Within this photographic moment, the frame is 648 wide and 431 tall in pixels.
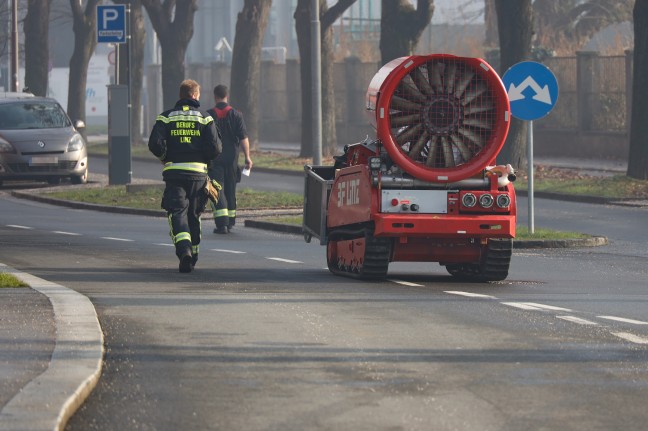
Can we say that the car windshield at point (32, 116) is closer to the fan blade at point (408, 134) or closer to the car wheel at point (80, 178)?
the car wheel at point (80, 178)

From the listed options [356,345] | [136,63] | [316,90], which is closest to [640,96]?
[316,90]

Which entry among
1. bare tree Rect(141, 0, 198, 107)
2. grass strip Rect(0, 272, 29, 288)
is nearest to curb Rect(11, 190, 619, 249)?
grass strip Rect(0, 272, 29, 288)

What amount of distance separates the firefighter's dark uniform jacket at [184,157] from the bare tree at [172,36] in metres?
32.2

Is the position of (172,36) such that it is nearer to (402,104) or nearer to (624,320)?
(402,104)

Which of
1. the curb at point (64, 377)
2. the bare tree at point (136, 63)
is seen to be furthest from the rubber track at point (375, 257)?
the bare tree at point (136, 63)

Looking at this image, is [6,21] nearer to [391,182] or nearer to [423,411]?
[391,182]

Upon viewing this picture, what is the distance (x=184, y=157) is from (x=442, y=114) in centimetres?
246

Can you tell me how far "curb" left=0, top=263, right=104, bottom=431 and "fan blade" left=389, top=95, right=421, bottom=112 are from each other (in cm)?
411

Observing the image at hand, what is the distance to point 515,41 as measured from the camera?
34.2 metres

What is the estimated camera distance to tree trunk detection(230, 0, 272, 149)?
146 feet

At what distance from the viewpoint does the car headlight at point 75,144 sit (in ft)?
107

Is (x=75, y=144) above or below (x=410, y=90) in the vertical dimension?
below

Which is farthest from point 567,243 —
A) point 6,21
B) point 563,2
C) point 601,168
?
point 6,21

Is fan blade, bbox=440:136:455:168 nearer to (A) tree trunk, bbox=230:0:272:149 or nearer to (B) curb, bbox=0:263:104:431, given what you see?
(B) curb, bbox=0:263:104:431
